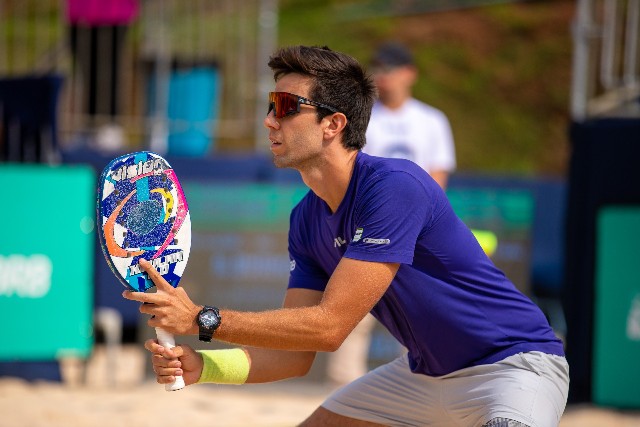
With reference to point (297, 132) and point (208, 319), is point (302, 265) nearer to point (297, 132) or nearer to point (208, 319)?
point (297, 132)

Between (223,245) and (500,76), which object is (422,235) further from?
(500,76)

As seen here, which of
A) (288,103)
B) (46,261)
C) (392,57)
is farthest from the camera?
(46,261)

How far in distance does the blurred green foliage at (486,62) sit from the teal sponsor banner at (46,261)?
9.72 meters

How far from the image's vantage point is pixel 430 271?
3.33m

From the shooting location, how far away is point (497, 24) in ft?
57.0

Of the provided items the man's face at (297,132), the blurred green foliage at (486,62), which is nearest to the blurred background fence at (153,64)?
the man's face at (297,132)

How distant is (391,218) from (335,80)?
0.51 meters

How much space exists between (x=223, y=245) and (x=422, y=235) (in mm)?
3942

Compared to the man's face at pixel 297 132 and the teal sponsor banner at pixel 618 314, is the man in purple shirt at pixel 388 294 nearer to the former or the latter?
the man's face at pixel 297 132

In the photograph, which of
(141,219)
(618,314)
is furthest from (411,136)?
(141,219)

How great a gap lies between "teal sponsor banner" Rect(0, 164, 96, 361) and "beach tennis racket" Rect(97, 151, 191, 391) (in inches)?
151

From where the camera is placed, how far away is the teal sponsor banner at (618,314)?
21.1ft

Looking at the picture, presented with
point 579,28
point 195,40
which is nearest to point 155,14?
point 195,40

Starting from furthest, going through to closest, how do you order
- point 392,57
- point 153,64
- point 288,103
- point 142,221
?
point 153,64 → point 392,57 → point 288,103 → point 142,221
